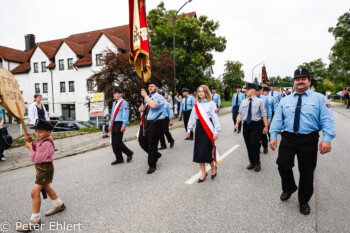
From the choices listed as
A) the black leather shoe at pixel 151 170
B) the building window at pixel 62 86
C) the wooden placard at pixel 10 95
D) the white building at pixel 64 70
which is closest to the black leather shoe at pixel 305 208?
the black leather shoe at pixel 151 170

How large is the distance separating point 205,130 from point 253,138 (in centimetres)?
134

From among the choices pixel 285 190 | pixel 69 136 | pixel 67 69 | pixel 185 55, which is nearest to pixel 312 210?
pixel 285 190

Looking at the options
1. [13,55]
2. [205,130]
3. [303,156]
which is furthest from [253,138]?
[13,55]

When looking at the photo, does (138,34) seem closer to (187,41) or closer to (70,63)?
(187,41)

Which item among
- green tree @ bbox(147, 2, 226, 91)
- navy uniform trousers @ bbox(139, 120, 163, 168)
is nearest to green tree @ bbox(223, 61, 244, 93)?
green tree @ bbox(147, 2, 226, 91)

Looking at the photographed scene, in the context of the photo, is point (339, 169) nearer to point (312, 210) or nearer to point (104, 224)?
point (312, 210)

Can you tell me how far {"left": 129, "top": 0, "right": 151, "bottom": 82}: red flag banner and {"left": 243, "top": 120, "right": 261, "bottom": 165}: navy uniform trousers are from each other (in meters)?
2.71

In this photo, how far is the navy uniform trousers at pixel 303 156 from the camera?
299 centimetres

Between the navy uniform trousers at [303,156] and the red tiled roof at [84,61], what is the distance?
29.3 m

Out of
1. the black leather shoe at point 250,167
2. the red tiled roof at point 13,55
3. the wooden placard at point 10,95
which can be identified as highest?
the red tiled roof at point 13,55

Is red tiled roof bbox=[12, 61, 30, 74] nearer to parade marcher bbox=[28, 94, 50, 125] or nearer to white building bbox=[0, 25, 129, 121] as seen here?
white building bbox=[0, 25, 129, 121]

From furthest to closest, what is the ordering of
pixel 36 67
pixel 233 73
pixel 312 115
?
pixel 233 73, pixel 36 67, pixel 312 115

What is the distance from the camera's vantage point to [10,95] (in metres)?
2.83

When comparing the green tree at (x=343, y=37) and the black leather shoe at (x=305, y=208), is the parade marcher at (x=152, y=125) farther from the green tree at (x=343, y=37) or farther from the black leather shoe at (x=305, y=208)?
the green tree at (x=343, y=37)
